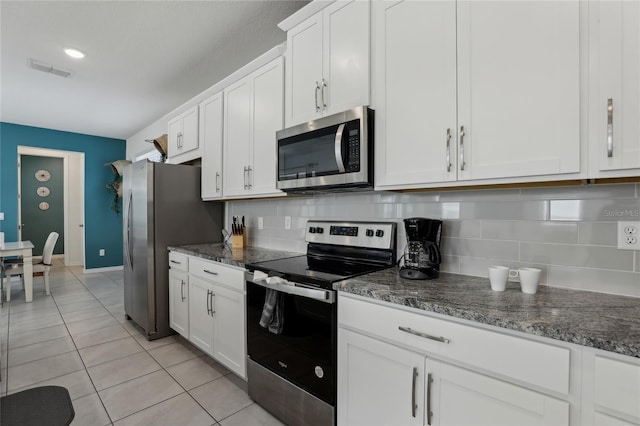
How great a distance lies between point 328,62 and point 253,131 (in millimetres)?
894

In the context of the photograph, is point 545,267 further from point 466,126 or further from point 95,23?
point 95,23

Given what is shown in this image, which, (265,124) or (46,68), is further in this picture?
(46,68)

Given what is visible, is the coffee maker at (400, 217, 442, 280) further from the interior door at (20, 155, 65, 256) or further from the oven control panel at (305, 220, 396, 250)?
the interior door at (20, 155, 65, 256)

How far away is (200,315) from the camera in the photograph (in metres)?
2.50

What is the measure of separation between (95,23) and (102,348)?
8.92 ft

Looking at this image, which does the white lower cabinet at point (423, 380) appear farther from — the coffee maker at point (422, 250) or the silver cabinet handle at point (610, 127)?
the silver cabinet handle at point (610, 127)

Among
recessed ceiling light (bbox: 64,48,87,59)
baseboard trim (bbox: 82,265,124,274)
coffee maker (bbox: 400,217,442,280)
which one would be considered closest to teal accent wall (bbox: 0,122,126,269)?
baseboard trim (bbox: 82,265,124,274)

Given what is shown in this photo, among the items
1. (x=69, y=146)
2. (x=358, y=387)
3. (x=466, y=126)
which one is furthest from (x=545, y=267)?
(x=69, y=146)

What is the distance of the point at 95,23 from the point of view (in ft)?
8.03

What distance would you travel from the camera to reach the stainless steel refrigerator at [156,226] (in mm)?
2932

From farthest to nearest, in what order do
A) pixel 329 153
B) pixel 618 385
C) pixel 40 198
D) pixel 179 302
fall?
1. pixel 40 198
2. pixel 179 302
3. pixel 329 153
4. pixel 618 385

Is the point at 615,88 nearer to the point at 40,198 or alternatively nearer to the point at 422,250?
the point at 422,250

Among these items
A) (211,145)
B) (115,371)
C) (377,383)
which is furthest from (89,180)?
(377,383)

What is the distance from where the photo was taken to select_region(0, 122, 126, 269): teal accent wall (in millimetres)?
5191
